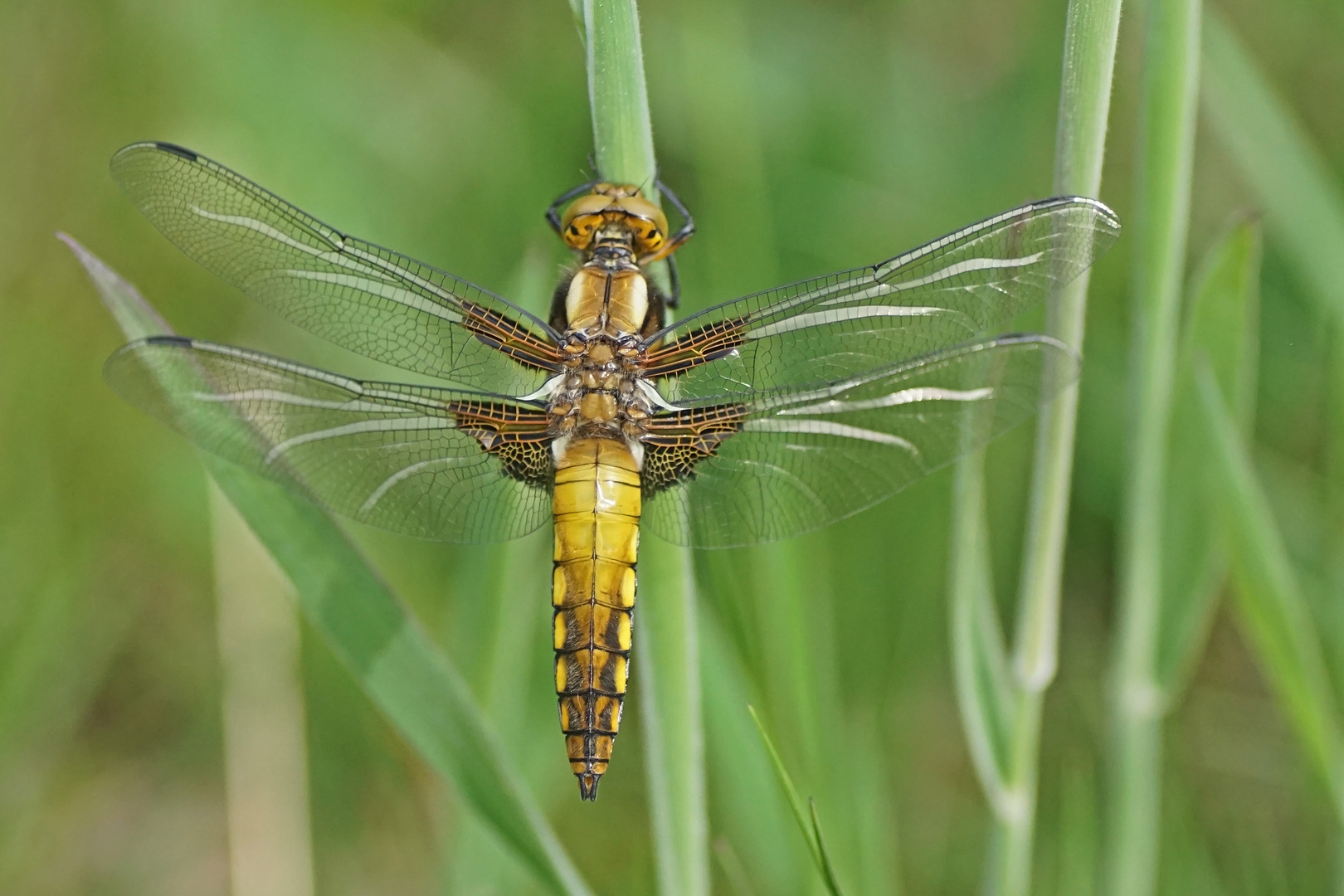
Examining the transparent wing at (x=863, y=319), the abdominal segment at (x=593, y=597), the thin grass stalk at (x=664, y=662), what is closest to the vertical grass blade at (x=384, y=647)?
the thin grass stalk at (x=664, y=662)

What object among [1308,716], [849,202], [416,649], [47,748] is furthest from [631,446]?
[47,748]

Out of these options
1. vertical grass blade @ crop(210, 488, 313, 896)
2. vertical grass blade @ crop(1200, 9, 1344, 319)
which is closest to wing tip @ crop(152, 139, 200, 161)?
vertical grass blade @ crop(210, 488, 313, 896)

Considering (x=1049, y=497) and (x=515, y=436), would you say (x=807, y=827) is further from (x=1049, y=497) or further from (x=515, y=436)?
(x=515, y=436)

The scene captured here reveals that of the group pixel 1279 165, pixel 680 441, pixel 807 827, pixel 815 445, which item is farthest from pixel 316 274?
pixel 1279 165

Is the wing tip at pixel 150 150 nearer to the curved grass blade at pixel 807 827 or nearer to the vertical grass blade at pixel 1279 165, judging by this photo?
the curved grass blade at pixel 807 827

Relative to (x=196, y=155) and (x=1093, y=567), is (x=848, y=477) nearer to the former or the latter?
(x=196, y=155)

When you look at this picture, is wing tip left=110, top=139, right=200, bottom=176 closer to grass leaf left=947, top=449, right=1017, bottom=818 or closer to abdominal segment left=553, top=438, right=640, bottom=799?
abdominal segment left=553, top=438, right=640, bottom=799
